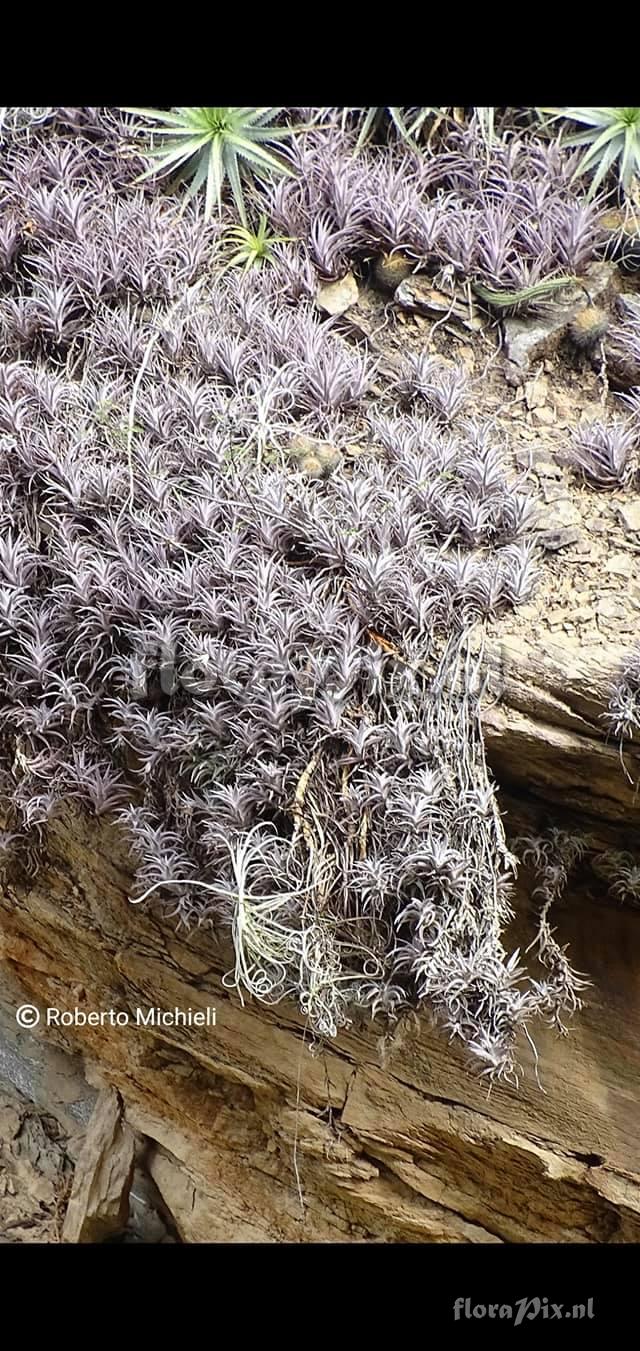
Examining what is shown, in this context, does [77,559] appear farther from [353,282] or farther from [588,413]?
[588,413]

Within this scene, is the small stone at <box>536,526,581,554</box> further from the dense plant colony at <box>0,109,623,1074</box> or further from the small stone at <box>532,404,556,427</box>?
the small stone at <box>532,404,556,427</box>

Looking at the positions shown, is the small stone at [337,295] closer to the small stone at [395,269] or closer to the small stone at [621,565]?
the small stone at [395,269]

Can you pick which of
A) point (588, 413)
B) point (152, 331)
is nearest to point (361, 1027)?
point (588, 413)

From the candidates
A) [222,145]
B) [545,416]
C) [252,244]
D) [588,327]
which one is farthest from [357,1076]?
[222,145]

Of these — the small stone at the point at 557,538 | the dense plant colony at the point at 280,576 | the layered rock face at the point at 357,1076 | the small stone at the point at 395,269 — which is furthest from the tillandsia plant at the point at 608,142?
the layered rock face at the point at 357,1076

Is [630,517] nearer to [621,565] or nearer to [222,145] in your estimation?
[621,565]

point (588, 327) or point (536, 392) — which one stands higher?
point (588, 327)

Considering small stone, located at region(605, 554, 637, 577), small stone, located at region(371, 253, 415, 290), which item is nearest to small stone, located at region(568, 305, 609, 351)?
small stone, located at region(371, 253, 415, 290)
